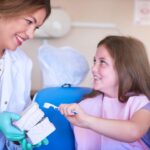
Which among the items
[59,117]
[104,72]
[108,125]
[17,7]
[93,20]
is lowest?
[59,117]

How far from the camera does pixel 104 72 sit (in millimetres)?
1216

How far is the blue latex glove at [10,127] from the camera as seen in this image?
1.11m

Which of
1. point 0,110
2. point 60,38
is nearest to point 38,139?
point 0,110

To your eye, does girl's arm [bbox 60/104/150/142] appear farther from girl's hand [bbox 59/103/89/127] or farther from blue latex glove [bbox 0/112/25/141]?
blue latex glove [bbox 0/112/25/141]

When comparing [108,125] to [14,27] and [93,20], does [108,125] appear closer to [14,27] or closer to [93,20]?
[14,27]

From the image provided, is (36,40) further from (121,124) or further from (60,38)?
(121,124)

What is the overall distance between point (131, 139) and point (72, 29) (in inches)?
34.3

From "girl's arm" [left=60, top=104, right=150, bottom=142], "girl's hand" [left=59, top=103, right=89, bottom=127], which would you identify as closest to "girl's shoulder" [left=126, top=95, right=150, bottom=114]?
"girl's arm" [left=60, top=104, right=150, bottom=142]

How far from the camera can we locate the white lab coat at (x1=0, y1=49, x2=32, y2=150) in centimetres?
127

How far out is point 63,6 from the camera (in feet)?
5.57

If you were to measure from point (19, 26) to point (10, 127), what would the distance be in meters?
0.37

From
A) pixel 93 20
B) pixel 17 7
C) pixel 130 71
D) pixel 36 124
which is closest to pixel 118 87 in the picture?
pixel 130 71

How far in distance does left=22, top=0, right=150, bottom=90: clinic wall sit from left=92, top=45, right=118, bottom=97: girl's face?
1.70 ft

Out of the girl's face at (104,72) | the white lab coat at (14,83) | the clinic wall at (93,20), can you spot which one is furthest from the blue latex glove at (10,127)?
the clinic wall at (93,20)
